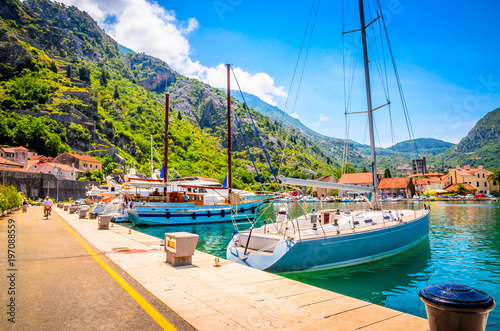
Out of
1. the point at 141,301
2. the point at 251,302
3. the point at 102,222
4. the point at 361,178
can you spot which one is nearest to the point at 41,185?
the point at 102,222

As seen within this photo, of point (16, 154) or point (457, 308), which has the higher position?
point (16, 154)

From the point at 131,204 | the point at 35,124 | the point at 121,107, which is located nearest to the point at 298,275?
the point at 131,204

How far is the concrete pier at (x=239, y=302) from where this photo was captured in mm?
5004

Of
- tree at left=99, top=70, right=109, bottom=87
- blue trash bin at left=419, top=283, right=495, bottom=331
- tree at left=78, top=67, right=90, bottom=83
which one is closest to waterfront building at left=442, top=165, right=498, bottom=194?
blue trash bin at left=419, top=283, right=495, bottom=331

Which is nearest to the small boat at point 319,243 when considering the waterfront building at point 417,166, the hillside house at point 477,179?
the waterfront building at point 417,166

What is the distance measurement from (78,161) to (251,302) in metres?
97.5

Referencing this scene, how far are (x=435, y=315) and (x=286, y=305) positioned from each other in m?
2.98

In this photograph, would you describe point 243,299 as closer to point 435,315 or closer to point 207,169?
point 435,315

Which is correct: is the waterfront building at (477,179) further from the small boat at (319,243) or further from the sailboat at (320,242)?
the small boat at (319,243)

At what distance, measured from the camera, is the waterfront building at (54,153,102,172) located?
87250 mm

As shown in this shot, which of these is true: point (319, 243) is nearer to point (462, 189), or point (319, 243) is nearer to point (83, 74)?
point (462, 189)

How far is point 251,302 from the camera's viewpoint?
6109 mm

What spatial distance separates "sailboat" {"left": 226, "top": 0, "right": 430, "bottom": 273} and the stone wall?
193 ft

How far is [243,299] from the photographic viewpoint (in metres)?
6.30
